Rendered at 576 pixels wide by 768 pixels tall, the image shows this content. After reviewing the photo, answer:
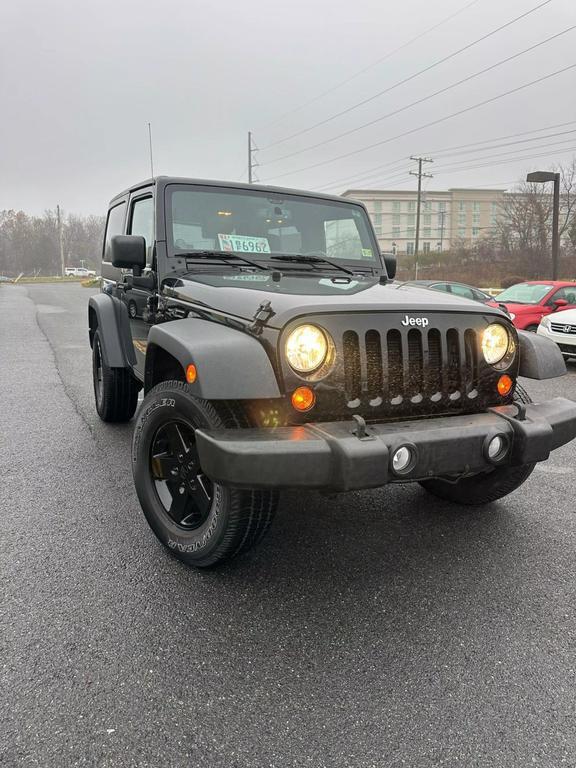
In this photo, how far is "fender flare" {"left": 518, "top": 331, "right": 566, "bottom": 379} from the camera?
286 centimetres

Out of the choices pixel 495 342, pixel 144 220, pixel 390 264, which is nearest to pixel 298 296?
pixel 495 342

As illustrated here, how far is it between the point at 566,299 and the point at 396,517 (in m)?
9.23

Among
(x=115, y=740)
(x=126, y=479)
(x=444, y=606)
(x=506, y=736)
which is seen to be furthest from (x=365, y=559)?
(x=126, y=479)

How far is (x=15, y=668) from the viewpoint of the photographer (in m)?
2.02

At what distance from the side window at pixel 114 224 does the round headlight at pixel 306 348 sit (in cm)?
249

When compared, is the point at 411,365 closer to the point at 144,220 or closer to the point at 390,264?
the point at 390,264

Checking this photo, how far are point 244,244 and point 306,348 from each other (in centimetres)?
148

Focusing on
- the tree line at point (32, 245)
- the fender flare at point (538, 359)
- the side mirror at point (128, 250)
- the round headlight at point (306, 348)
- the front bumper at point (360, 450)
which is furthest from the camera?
the tree line at point (32, 245)

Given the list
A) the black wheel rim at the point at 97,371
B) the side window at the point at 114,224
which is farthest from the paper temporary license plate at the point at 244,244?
the black wheel rim at the point at 97,371

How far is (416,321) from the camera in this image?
98.7 inches

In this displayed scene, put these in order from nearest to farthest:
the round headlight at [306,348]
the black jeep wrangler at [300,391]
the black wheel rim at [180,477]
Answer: the black jeep wrangler at [300,391]
the round headlight at [306,348]
the black wheel rim at [180,477]

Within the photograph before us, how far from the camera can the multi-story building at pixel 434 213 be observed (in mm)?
99938

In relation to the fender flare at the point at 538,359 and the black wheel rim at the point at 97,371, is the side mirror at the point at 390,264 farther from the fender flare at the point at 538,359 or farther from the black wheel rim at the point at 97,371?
the black wheel rim at the point at 97,371

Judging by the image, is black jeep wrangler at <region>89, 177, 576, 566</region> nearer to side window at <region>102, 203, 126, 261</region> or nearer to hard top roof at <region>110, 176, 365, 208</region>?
hard top roof at <region>110, 176, 365, 208</region>
